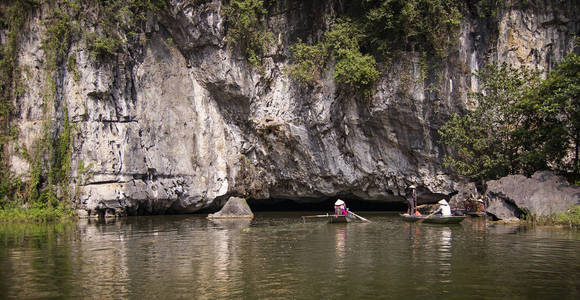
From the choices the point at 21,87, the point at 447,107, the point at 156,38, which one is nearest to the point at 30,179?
the point at 21,87

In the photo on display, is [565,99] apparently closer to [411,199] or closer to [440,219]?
[440,219]

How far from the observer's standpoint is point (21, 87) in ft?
79.9

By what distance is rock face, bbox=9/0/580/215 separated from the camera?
931 inches

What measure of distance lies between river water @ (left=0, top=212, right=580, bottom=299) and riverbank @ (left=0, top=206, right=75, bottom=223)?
6597mm

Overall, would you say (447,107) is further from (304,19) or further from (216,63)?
(216,63)

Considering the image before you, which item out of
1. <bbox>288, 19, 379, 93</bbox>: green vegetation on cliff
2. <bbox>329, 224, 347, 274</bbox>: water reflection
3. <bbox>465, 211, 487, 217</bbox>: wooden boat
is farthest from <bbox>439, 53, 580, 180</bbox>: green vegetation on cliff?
<bbox>329, 224, 347, 274</bbox>: water reflection

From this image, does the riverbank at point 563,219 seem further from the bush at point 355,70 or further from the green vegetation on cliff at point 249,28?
the green vegetation on cliff at point 249,28

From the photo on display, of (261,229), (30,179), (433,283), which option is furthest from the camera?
(30,179)

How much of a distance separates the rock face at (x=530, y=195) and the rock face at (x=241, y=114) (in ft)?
15.2

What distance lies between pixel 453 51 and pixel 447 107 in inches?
116

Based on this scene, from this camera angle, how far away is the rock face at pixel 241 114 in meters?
23.6

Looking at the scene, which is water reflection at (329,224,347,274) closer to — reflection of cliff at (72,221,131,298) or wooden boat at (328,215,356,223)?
wooden boat at (328,215,356,223)

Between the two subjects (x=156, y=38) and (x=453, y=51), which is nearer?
(x=453, y=51)

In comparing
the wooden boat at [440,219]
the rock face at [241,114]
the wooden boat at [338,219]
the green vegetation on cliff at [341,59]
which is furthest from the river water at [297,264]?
the green vegetation on cliff at [341,59]
